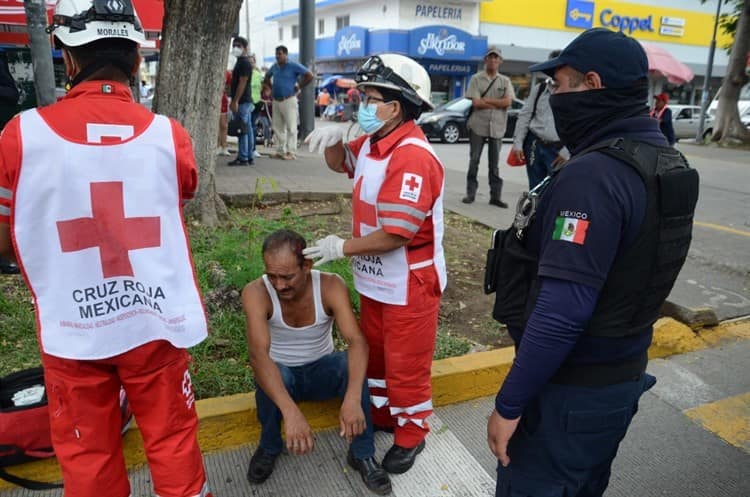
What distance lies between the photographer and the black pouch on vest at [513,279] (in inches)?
66.4

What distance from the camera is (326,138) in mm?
2957

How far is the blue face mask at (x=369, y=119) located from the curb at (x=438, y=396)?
1357 mm

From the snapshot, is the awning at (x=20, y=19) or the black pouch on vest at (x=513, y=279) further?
the awning at (x=20, y=19)

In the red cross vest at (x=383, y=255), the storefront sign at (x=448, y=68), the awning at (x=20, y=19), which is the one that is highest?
the storefront sign at (x=448, y=68)

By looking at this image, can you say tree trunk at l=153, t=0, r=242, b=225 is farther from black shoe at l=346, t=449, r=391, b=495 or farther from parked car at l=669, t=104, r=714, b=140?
parked car at l=669, t=104, r=714, b=140

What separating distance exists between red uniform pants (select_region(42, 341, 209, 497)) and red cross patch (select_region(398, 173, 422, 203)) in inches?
40.2

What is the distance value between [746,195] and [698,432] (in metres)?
7.76

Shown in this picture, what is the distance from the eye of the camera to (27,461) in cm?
243

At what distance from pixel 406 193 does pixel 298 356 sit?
920 millimetres

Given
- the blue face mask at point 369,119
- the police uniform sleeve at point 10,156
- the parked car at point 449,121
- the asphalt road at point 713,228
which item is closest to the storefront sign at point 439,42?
the parked car at point 449,121

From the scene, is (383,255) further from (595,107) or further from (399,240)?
(595,107)

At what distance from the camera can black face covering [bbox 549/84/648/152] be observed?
1.54 metres

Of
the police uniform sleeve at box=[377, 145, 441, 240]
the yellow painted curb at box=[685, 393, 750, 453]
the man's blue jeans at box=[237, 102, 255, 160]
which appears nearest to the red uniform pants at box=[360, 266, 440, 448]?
the police uniform sleeve at box=[377, 145, 441, 240]

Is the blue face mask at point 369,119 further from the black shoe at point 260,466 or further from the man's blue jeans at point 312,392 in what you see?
the black shoe at point 260,466
